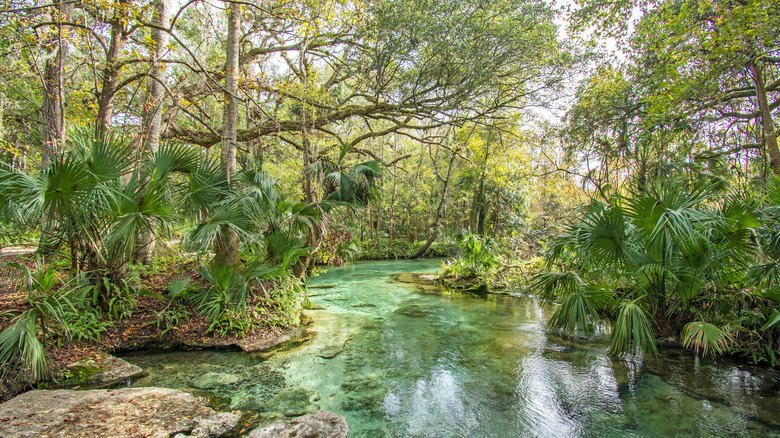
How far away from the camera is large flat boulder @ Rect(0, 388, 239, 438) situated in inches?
102

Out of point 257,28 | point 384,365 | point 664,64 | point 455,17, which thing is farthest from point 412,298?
point 257,28

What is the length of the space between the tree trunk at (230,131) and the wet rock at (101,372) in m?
1.98

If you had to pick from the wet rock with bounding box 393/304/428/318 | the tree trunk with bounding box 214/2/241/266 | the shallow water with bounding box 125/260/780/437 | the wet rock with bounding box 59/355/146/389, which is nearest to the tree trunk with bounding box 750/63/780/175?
the shallow water with bounding box 125/260/780/437

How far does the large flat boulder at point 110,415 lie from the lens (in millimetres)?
2590

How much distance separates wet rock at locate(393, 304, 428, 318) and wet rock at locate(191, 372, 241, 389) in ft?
13.6

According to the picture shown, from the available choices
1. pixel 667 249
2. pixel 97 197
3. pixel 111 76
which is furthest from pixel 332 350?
pixel 111 76

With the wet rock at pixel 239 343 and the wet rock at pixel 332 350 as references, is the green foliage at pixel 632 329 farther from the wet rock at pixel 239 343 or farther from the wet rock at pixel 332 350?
the wet rock at pixel 239 343

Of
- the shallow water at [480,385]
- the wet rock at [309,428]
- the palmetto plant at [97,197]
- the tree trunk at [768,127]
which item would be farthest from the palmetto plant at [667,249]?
the palmetto plant at [97,197]

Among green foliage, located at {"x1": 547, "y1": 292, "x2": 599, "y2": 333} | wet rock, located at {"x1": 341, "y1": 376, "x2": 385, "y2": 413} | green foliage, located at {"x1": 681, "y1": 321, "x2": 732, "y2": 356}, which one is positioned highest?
green foliage, located at {"x1": 547, "y1": 292, "x2": 599, "y2": 333}

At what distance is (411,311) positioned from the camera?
795cm

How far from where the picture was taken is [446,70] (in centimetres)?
740

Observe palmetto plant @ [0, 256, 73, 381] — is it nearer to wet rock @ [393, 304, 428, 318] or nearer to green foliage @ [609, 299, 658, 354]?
wet rock @ [393, 304, 428, 318]

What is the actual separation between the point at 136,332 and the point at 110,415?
2406 millimetres

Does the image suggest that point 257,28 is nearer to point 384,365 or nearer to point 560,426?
point 384,365
